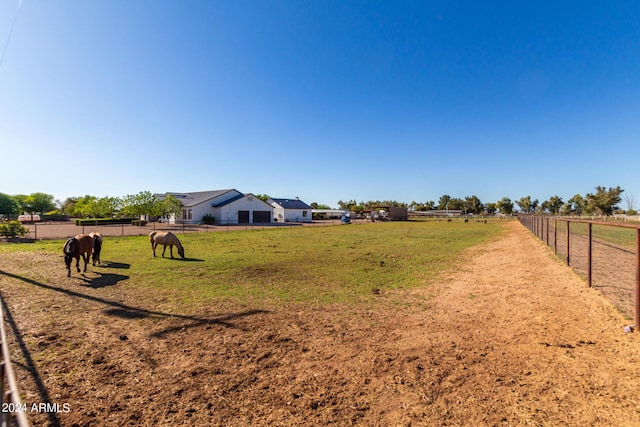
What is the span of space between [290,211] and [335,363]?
6649 cm

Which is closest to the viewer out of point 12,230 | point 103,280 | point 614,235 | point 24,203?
point 103,280

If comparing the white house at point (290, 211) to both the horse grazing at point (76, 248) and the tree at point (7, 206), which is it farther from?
the tree at point (7, 206)

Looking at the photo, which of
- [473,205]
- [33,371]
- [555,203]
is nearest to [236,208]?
[33,371]

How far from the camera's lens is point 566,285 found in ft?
27.9

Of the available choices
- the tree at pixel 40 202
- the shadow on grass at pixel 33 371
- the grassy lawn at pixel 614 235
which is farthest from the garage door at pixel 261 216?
the tree at pixel 40 202

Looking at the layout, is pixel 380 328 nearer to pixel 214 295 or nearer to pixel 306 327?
pixel 306 327

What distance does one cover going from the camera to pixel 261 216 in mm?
57625

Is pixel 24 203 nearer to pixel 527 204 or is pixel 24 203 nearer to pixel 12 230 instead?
pixel 12 230

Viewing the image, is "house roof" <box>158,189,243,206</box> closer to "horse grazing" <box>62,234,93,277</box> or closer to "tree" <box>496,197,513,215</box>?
"horse grazing" <box>62,234,93,277</box>

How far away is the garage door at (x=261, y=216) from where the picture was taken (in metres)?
56.8

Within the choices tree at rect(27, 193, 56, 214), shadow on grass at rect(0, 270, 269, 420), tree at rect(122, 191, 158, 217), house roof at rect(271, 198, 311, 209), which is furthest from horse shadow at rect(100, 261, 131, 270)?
tree at rect(27, 193, 56, 214)

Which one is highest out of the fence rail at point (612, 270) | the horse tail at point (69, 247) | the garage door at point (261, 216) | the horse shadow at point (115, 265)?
the garage door at point (261, 216)

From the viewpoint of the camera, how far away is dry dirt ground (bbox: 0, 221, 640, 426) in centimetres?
353

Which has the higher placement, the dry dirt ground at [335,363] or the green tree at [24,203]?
the green tree at [24,203]
